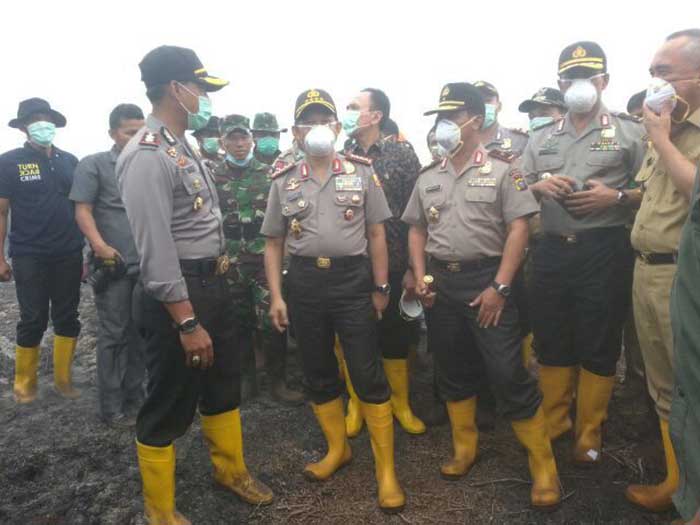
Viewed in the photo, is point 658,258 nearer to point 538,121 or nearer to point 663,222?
point 663,222

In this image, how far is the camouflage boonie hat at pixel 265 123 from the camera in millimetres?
5234

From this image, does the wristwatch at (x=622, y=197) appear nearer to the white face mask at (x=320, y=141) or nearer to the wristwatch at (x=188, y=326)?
the white face mask at (x=320, y=141)

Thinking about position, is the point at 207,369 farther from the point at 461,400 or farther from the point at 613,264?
the point at 613,264

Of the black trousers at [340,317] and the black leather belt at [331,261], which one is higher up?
the black leather belt at [331,261]

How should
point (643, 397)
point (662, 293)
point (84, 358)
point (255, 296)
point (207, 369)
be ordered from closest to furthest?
point (662, 293)
point (207, 369)
point (643, 397)
point (255, 296)
point (84, 358)

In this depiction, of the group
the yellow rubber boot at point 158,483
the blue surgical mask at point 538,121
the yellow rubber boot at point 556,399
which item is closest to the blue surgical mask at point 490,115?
the blue surgical mask at point 538,121

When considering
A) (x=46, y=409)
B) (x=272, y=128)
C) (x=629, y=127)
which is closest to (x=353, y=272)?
(x=629, y=127)

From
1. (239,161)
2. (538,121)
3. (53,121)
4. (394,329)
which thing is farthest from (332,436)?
(53,121)

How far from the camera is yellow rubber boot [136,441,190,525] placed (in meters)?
2.75

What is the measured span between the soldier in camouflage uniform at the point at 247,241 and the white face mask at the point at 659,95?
10.4ft

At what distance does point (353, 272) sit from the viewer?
10.5 feet

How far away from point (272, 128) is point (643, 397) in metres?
4.38

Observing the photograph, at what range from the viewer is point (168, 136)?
104 inches

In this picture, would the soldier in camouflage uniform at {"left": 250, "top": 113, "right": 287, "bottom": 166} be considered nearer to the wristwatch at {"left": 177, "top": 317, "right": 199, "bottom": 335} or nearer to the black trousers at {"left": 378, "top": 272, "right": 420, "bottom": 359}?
the black trousers at {"left": 378, "top": 272, "right": 420, "bottom": 359}
